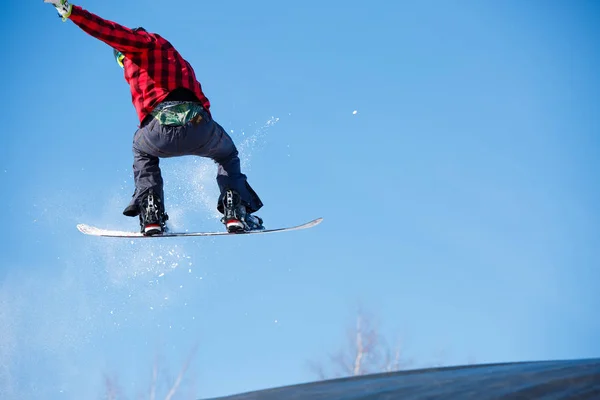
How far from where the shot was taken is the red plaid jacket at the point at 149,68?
571 centimetres

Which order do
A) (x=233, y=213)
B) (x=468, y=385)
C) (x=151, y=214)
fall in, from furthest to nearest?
1. (x=233, y=213)
2. (x=151, y=214)
3. (x=468, y=385)

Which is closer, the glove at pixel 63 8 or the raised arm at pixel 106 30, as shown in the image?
the glove at pixel 63 8

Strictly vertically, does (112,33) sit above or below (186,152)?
above

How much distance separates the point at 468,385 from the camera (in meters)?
3.51

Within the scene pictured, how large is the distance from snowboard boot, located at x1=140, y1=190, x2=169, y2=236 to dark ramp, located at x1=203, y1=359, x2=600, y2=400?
8.43 ft

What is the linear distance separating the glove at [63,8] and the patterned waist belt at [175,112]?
1019mm

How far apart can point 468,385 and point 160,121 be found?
3.53m

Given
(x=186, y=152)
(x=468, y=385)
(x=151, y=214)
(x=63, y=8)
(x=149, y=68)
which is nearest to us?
(x=468, y=385)

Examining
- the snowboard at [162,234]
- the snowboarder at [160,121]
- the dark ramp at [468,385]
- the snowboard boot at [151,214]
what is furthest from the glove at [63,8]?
the dark ramp at [468,385]

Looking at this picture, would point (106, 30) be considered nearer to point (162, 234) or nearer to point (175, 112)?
point (175, 112)

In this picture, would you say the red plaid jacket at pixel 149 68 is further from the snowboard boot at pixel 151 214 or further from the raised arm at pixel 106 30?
the snowboard boot at pixel 151 214

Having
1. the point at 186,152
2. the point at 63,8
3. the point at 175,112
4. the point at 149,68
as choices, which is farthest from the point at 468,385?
the point at 63,8

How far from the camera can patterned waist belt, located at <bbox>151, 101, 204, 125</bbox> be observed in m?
5.96

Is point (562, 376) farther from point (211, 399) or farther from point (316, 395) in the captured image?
point (211, 399)
